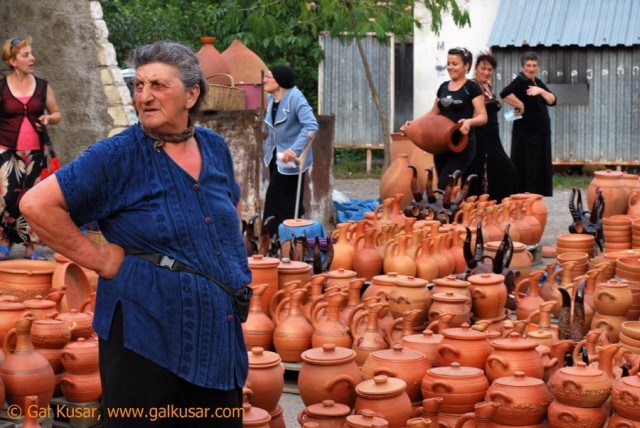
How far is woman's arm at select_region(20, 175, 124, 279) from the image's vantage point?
2688 mm

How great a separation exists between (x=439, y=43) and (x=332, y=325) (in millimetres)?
9975

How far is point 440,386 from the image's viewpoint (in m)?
4.10

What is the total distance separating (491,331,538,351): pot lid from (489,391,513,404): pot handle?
26 centimetres

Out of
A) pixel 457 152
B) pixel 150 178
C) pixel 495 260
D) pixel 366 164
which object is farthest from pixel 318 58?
pixel 150 178

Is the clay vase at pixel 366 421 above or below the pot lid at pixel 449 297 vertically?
below

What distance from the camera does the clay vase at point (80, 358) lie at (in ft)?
13.6

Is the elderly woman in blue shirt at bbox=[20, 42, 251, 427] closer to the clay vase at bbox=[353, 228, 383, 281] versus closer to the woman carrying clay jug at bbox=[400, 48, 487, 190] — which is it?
the clay vase at bbox=[353, 228, 383, 281]

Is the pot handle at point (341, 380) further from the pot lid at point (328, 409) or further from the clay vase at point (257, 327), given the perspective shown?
the clay vase at point (257, 327)

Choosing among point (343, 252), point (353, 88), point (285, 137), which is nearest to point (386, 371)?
point (343, 252)

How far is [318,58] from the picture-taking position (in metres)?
14.9

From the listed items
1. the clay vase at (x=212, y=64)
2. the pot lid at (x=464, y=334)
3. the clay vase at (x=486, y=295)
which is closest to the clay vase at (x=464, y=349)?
the pot lid at (x=464, y=334)

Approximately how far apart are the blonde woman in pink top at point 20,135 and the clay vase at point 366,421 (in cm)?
448

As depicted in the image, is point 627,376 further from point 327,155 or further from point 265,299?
point 327,155

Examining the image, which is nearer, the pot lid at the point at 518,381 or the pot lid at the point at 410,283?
the pot lid at the point at 518,381
